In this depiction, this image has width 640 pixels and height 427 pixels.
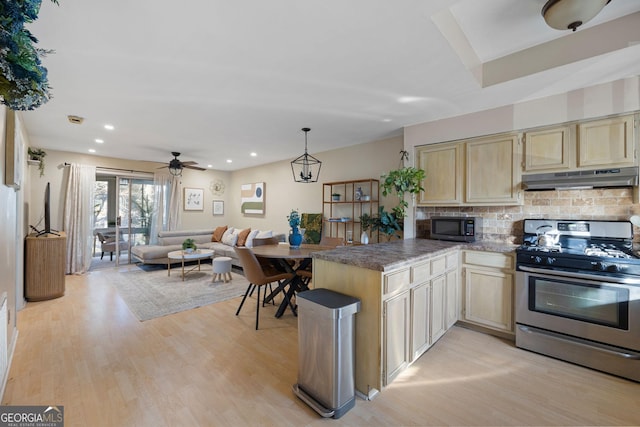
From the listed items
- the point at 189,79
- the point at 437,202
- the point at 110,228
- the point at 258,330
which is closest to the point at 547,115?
the point at 437,202

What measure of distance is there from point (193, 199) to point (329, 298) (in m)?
6.67

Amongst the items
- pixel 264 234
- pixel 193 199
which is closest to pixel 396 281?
pixel 264 234

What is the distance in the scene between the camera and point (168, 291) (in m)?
4.20

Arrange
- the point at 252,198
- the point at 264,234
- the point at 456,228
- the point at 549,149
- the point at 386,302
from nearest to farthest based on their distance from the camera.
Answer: the point at 386,302, the point at 549,149, the point at 456,228, the point at 264,234, the point at 252,198

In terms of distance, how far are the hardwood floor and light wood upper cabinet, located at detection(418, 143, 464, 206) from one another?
1.58m

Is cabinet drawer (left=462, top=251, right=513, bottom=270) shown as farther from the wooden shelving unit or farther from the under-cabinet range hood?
the wooden shelving unit

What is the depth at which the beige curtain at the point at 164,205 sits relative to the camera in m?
6.67

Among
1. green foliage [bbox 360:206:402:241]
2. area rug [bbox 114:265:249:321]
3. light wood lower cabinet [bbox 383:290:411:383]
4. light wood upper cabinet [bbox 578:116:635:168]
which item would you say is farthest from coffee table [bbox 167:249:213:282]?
light wood upper cabinet [bbox 578:116:635:168]

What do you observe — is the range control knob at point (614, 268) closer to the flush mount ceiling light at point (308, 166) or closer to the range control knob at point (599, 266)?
the range control knob at point (599, 266)

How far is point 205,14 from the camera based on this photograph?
1.66m

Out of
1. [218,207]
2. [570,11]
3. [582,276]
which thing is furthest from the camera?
[218,207]

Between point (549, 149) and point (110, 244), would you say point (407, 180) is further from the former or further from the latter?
point (110, 244)

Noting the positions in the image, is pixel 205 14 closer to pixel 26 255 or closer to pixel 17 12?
pixel 17 12

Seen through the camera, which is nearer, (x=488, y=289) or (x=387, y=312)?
(x=387, y=312)
